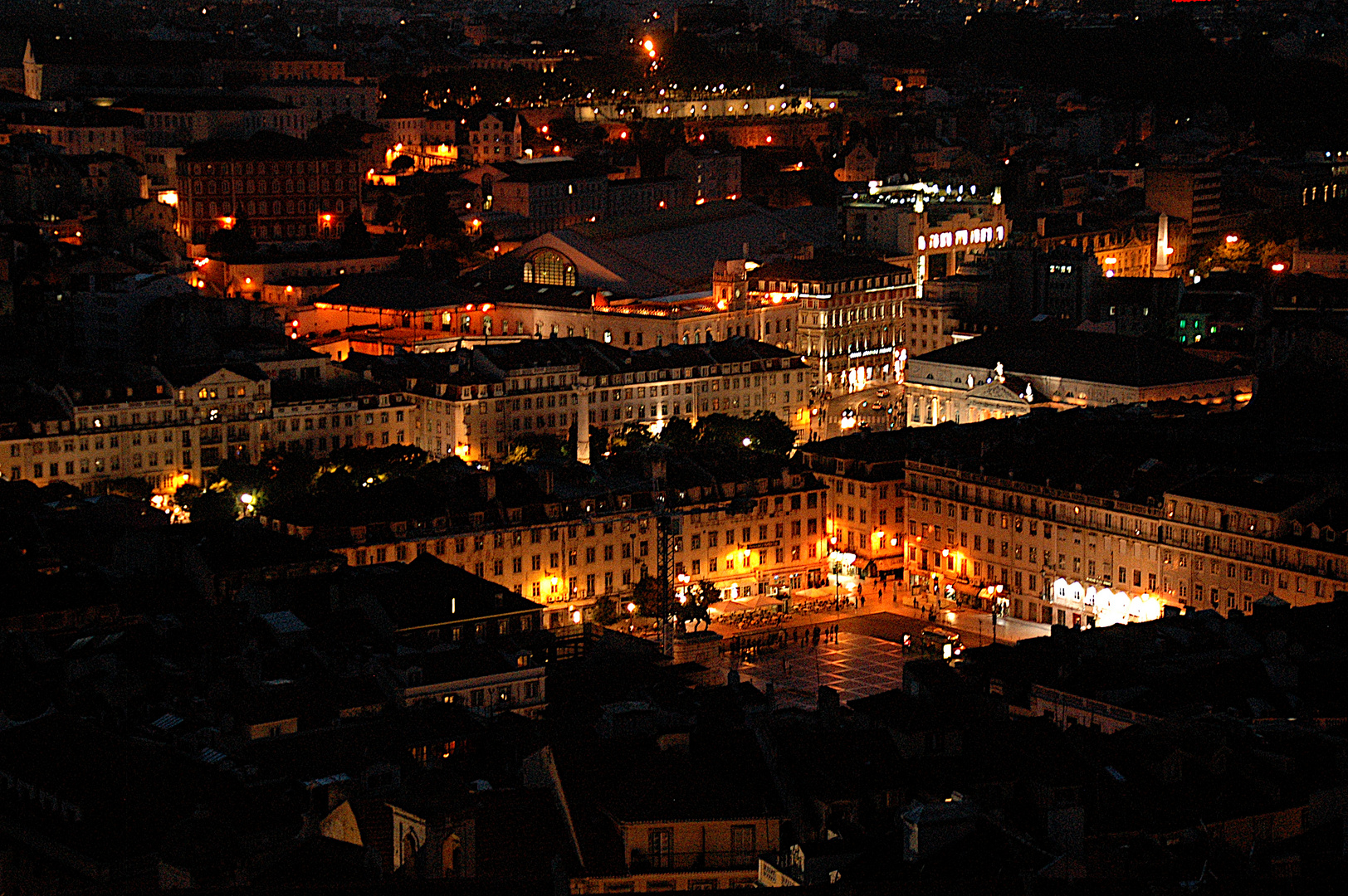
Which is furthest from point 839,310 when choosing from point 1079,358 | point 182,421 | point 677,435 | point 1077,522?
point 1077,522

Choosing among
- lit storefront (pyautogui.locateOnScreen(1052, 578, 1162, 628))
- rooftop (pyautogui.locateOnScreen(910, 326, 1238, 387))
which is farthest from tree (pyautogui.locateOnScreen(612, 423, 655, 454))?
lit storefront (pyautogui.locateOnScreen(1052, 578, 1162, 628))

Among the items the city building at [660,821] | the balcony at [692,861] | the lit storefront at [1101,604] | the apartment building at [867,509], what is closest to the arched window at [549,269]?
the apartment building at [867,509]

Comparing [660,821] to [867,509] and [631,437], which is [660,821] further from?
[631,437]

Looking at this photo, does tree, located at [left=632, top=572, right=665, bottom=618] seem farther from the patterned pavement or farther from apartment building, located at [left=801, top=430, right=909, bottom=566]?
apartment building, located at [left=801, top=430, right=909, bottom=566]

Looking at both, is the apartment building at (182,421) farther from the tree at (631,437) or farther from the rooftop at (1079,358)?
the rooftop at (1079,358)

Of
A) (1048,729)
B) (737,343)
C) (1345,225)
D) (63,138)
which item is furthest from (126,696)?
(1345,225)

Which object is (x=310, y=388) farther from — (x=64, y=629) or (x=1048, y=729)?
(x=1048, y=729)
